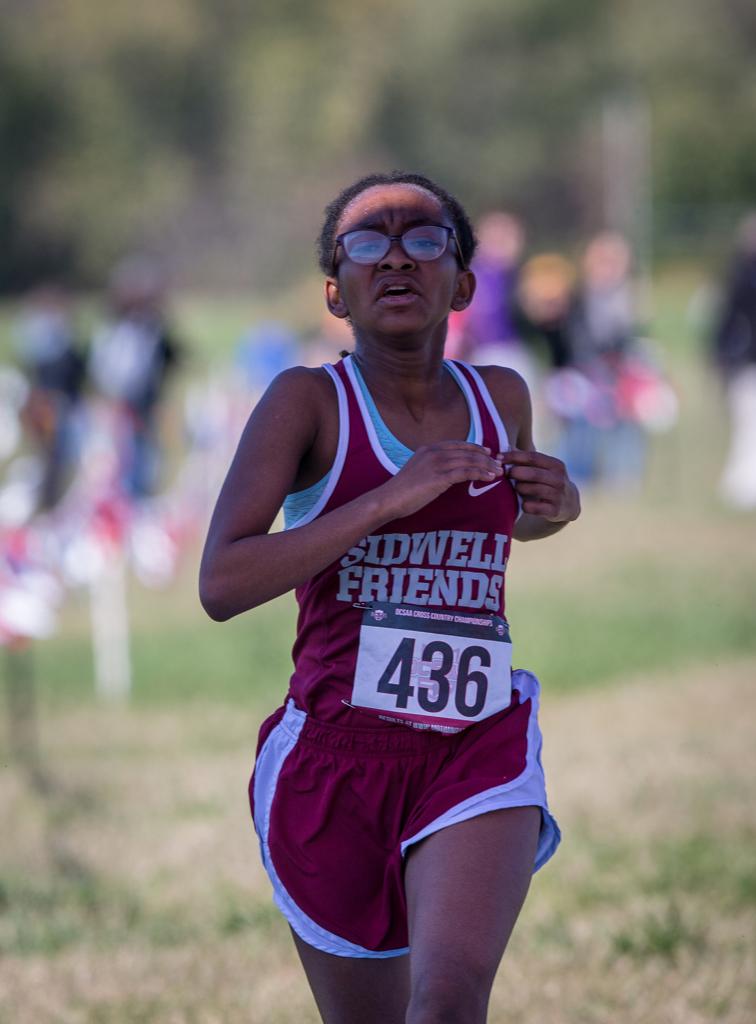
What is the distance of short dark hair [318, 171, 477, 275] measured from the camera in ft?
9.50

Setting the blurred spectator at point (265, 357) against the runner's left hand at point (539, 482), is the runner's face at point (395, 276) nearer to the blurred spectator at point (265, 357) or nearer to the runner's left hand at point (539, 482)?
the runner's left hand at point (539, 482)

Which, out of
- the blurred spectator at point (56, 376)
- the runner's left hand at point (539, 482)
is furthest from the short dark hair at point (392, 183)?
the blurred spectator at point (56, 376)

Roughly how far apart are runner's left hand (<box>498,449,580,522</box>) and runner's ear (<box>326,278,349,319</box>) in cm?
42

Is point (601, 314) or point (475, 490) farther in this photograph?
point (601, 314)

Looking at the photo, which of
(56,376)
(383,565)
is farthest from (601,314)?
(383,565)

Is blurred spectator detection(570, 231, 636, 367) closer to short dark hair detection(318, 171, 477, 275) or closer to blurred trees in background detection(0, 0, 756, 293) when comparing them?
short dark hair detection(318, 171, 477, 275)

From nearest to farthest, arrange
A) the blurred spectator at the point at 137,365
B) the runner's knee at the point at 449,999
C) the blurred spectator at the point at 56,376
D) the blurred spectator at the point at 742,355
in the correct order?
the runner's knee at the point at 449,999
the blurred spectator at the point at 137,365
the blurred spectator at the point at 742,355
the blurred spectator at the point at 56,376

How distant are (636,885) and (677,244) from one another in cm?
1910

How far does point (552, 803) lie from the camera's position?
597 cm

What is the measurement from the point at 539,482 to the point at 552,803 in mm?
3469

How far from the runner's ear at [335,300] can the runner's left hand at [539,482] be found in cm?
42

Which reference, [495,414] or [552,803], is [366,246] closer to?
[495,414]

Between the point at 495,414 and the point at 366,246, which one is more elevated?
the point at 366,246

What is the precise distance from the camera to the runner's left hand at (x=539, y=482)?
273cm
